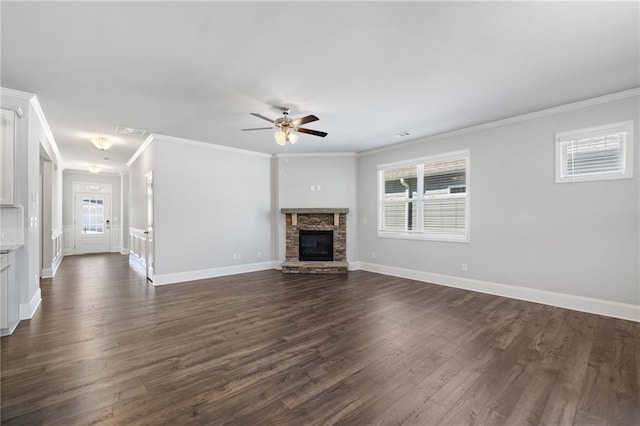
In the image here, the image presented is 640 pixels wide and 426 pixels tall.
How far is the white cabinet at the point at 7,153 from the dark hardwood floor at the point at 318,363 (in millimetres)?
1557

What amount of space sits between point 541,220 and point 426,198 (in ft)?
6.27

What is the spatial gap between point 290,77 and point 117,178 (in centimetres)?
995

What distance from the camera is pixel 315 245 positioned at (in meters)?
6.83

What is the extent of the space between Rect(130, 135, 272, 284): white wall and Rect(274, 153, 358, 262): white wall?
0.39m

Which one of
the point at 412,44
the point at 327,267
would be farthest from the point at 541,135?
the point at 327,267

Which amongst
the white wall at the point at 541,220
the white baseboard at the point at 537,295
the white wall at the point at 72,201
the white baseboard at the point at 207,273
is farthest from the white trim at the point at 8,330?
the white wall at the point at 72,201

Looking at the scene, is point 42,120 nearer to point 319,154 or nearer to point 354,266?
point 319,154

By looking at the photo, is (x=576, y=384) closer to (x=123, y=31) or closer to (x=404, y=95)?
(x=404, y=95)

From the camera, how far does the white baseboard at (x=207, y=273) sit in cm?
528

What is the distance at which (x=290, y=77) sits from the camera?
305cm

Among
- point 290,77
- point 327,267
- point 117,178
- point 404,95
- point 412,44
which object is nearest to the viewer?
point 412,44

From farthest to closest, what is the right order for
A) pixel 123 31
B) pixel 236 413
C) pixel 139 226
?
pixel 139 226, pixel 123 31, pixel 236 413

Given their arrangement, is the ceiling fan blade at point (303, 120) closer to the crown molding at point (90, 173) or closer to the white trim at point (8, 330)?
the white trim at point (8, 330)

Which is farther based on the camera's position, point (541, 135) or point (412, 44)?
point (541, 135)
